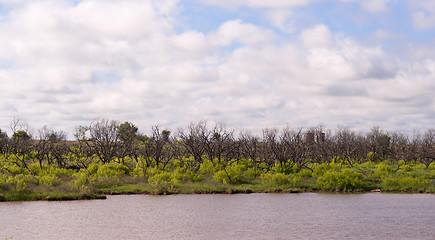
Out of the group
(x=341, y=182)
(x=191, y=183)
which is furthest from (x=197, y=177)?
(x=341, y=182)

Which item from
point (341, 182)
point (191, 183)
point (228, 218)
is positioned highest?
point (341, 182)

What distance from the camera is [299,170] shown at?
45.4 metres

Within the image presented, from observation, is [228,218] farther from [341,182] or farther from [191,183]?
[341,182]

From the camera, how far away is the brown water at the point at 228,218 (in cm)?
2135

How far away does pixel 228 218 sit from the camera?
1006 inches

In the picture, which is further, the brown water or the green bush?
the green bush

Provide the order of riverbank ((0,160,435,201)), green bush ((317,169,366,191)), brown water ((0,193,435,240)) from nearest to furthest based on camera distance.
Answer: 1. brown water ((0,193,435,240))
2. riverbank ((0,160,435,201))
3. green bush ((317,169,366,191))

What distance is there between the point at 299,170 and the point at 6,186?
26755 mm

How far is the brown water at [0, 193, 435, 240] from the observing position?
70.1ft

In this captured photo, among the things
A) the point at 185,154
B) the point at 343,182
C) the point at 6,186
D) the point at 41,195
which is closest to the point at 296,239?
the point at 343,182

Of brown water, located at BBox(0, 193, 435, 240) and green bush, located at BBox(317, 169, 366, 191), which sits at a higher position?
green bush, located at BBox(317, 169, 366, 191)

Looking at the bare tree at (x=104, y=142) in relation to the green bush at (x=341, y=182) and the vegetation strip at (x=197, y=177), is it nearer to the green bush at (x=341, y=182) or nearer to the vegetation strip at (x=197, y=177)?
the vegetation strip at (x=197, y=177)

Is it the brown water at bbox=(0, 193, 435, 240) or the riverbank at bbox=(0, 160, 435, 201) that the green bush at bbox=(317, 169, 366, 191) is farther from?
the brown water at bbox=(0, 193, 435, 240)

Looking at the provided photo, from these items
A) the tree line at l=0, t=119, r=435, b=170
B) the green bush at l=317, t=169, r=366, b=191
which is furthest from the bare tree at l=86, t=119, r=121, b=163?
the green bush at l=317, t=169, r=366, b=191
